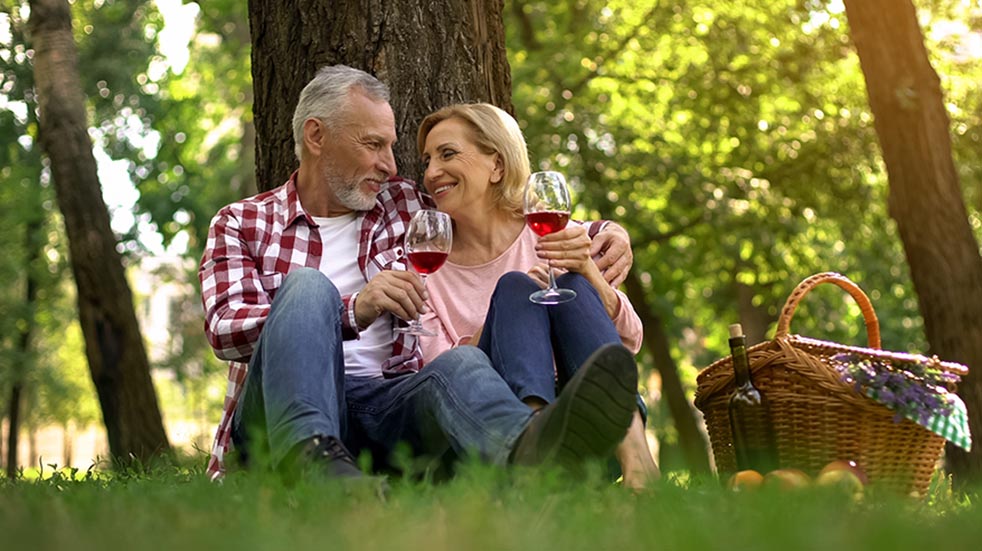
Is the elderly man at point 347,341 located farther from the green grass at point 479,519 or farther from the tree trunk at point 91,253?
the tree trunk at point 91,253

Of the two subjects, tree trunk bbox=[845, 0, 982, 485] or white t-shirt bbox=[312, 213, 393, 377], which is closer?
white t-shirt bbox=[312, 213, 393, 377]

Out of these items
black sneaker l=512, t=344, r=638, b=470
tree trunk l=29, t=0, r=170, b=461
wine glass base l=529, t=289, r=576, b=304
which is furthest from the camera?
tree trunk l=29, t=0, r=170, b=461

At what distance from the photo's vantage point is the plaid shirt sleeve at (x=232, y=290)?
425cm

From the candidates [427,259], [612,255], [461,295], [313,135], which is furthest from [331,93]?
[612,255]

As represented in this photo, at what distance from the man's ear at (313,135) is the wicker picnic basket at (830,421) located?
198cm

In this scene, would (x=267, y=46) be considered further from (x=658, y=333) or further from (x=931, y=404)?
(x=658, y=333)

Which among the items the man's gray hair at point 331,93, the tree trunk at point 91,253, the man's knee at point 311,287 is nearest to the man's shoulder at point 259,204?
the man's gray hair at point 331,93

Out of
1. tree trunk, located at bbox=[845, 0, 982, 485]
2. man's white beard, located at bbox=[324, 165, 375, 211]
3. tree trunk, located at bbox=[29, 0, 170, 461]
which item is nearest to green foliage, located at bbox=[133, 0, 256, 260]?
tree trunk, located at bbox=[29, 0, 170, 461]

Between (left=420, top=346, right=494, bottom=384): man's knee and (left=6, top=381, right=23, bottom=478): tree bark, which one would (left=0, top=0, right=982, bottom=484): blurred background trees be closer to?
(left=6, top=381, right=23, bottom=478): tree bark

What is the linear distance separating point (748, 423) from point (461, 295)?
1234 mm

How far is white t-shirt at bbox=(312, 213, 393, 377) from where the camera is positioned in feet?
15.2

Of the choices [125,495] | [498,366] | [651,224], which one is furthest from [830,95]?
[125,495]

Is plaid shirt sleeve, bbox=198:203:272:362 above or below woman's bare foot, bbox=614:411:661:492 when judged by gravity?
above

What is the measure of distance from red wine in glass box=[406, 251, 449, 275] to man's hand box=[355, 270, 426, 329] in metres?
0.17
